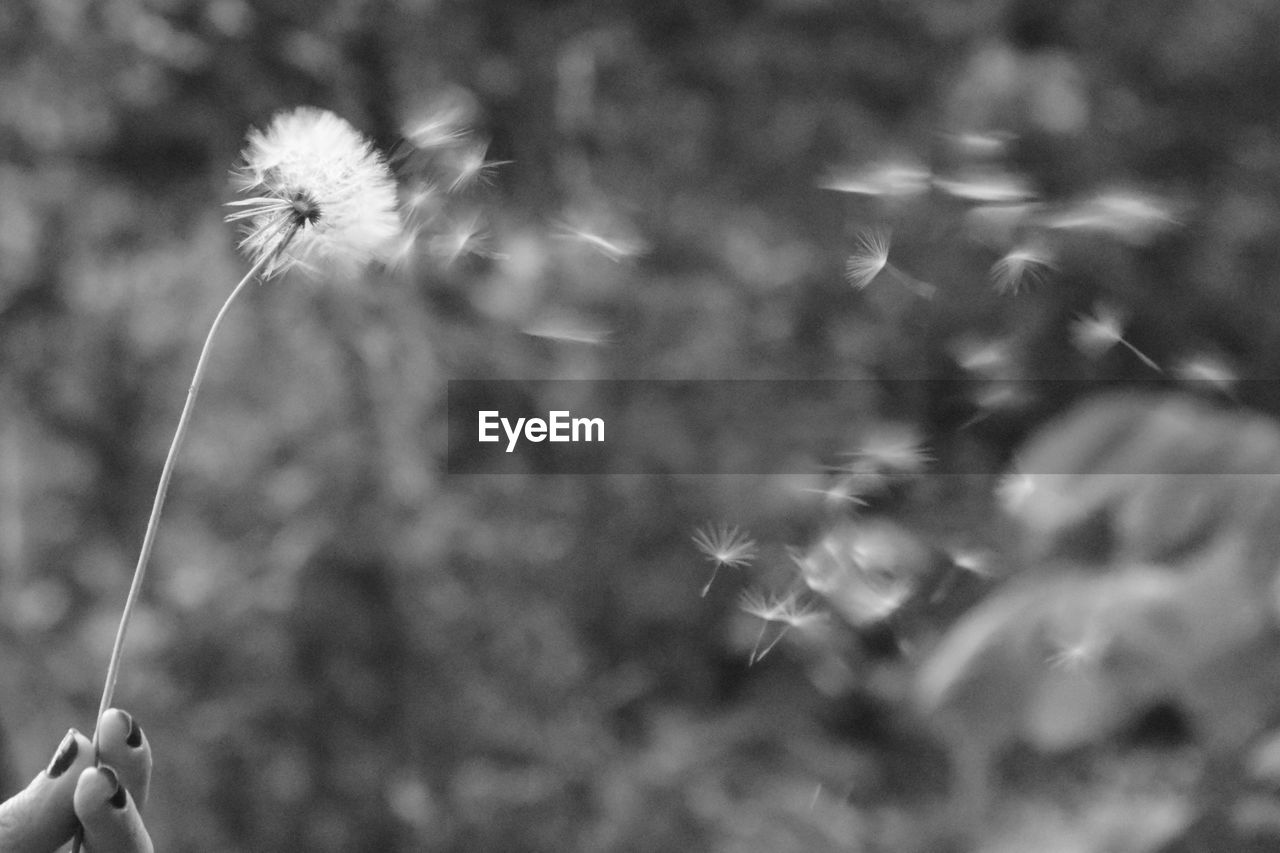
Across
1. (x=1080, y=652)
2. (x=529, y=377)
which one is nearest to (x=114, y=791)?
(x=1080, y=652)

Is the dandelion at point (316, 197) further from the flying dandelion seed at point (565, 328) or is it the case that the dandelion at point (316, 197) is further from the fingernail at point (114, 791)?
the flying dandelion seed at point (565, 328)

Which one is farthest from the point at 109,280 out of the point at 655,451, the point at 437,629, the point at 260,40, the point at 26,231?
the point at 655,451

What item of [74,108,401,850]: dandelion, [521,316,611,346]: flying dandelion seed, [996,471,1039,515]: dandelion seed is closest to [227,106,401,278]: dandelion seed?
[74,108,401,850]: dandelion

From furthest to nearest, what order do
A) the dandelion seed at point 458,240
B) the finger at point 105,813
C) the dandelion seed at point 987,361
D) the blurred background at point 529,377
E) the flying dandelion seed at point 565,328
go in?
the flying dandelion seed at point 565,328 → the blurred background at point 529,377 → the dandelion seed at point 987,361 → the dandelion seed at point 458,240 → the finger at point 105,813

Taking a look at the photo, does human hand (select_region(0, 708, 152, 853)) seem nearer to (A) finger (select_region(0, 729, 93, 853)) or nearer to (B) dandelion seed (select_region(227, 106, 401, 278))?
(A) finger (select_region(0, 729, 93, 853))

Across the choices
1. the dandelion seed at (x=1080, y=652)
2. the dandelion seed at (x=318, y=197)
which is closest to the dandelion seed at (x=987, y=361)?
the dandelion seed at (x=1080, y=652)

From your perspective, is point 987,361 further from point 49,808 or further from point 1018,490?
point 49,808
